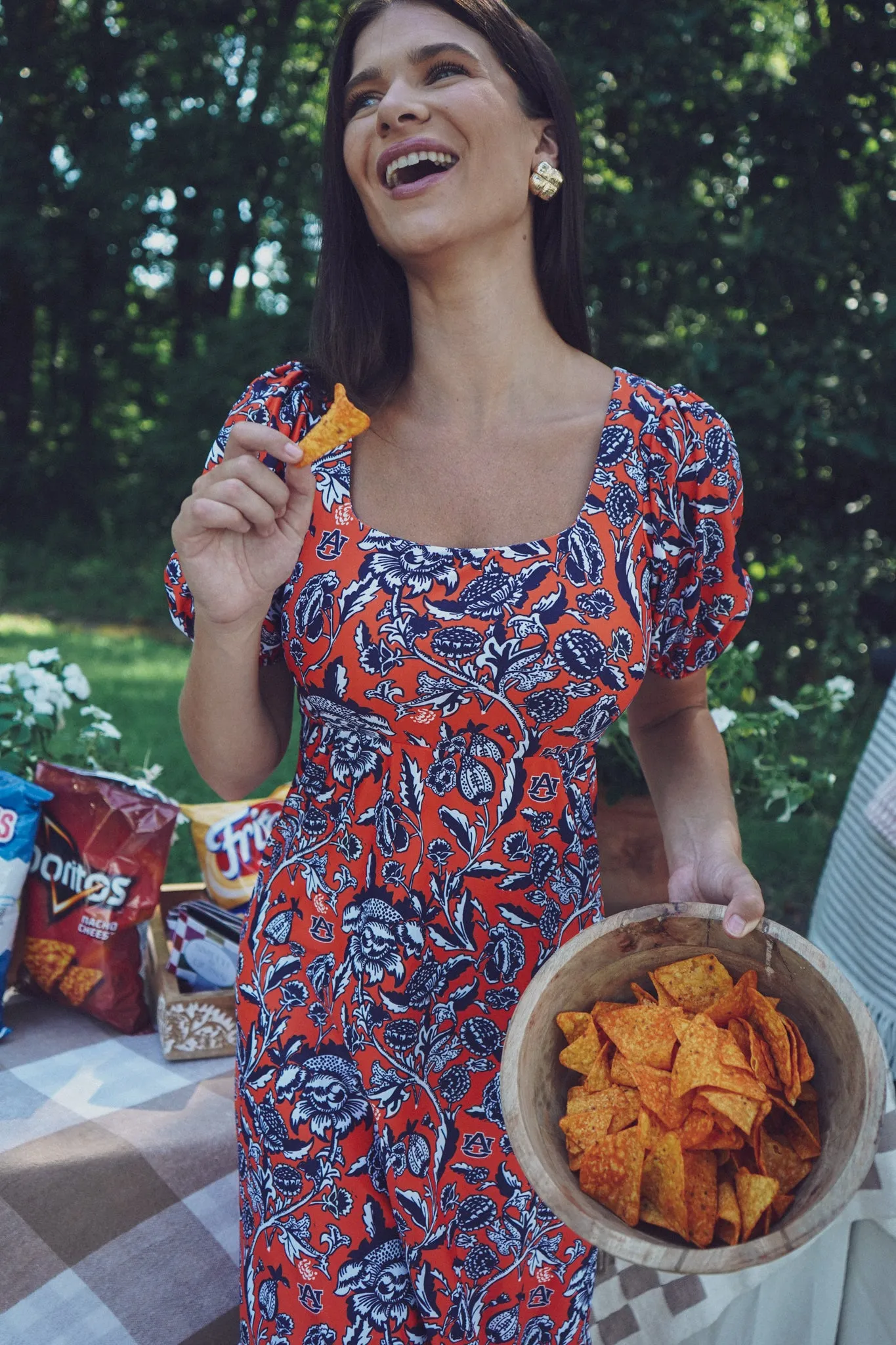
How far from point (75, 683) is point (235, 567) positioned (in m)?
1.43

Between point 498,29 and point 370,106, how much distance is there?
0.19m

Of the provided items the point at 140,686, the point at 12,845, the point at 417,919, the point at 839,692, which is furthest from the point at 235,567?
the point at 140,686

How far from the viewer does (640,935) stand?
1270 mm

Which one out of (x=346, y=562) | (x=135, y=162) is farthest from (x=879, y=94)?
(x=135, y=162)

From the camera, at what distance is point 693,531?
1476mm

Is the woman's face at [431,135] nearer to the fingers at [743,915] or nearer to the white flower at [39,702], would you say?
the fingers at [743,915]

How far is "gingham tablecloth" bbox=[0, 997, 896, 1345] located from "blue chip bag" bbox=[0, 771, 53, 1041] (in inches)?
7.9

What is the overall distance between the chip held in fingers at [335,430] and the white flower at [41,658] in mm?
1448

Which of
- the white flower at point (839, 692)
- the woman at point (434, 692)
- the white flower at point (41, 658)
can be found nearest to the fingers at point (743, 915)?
the woman at point (434, 692)

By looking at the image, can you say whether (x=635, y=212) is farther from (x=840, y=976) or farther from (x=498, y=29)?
(x=840, y=976)

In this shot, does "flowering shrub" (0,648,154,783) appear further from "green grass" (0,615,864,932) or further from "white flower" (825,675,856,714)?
"white flower" (825,675,856,714)

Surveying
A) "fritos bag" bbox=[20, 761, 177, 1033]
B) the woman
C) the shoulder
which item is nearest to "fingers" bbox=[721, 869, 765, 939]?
the woman

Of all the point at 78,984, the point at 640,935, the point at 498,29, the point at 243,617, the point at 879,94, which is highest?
the point at 879,94

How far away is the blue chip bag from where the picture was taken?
1971 millimetres
